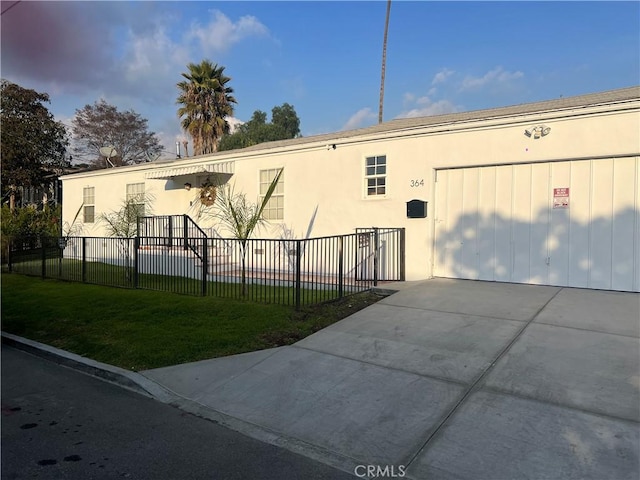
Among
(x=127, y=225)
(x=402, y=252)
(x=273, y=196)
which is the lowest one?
(x=402, y=252)

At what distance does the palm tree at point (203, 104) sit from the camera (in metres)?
28.1

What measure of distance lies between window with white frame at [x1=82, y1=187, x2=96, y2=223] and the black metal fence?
2.78 meters

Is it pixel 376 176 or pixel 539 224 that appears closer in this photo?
pixel 539 224

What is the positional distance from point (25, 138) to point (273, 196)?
69.3 feet

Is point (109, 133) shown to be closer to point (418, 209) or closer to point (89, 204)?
Result: point (89, 204)

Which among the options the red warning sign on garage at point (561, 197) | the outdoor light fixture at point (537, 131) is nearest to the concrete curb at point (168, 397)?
the red warning sign on garage at point (561, 197)

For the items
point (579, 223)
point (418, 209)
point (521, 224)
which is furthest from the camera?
point (418, 209)

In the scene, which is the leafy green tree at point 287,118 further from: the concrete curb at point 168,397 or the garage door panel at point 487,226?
the concrete curb at point 168,397

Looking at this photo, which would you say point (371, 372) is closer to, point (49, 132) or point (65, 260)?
point (65, 260)

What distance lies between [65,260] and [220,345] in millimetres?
12155

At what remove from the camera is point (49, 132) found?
89.6 ft

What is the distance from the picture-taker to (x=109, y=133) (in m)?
41.3

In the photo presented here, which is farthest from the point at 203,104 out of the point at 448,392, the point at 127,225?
the point at 448,392

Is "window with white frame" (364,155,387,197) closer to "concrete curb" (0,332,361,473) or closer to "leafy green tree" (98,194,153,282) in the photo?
"leafy green tree" (98,194,153,282)
